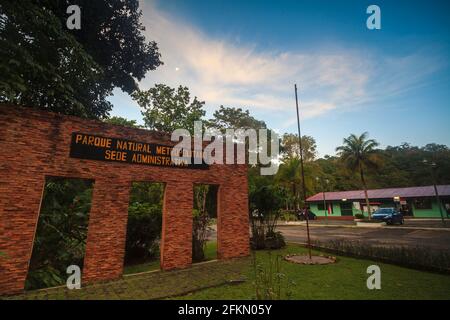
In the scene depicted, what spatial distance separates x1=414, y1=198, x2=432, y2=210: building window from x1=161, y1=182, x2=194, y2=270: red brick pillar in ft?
127

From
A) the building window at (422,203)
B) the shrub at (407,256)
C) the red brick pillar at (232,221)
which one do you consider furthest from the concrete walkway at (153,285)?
the building window at (422,203)

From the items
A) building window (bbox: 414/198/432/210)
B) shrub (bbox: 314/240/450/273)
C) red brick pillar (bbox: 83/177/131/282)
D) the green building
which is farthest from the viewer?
building window (bbox: 414/198/432/210)

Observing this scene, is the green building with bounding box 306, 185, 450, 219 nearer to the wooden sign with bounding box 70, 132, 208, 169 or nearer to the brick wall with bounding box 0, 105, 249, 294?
the wooden sign with bounding box 70, 132, 208, 169

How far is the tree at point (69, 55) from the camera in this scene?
7.98 meters

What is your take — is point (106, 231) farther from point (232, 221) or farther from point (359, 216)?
point (359, 216)

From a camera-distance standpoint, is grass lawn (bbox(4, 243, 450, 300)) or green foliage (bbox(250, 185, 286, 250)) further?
green foliage (bbox(250, 185, 286, 250))

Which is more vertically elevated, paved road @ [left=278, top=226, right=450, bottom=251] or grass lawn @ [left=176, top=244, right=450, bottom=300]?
paved road @ [left=278, top=226, right=450, bottom=251]

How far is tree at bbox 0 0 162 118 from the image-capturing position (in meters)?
7.98

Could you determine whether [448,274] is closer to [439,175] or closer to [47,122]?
[47,122]

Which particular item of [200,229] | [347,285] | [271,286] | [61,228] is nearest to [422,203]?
[347,285]

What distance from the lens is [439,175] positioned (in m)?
51.0

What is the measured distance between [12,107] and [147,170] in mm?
4376

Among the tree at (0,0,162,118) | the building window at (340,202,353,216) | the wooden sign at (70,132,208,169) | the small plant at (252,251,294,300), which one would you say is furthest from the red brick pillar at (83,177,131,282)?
the building window at (340,202,353,216)

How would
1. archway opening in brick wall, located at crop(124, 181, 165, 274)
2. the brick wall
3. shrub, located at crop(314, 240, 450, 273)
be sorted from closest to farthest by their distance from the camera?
the brick wall
shrub, located at crop(314, 240, 450, 273)
archway opening in brick wall, located at crop(124, 181, 165, 274)
